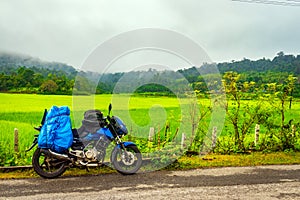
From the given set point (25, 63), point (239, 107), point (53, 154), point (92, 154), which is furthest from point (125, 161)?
point (25, 63)

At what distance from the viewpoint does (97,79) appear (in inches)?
284

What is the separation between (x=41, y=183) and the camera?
537 cm

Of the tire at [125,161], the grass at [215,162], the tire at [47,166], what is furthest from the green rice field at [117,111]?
the tire at [47,166]

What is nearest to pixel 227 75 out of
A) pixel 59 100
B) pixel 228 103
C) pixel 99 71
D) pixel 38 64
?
pixel 228 103

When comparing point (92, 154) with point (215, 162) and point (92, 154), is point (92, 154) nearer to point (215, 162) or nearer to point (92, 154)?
point (92, 154)

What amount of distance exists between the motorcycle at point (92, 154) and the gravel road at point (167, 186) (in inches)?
7.6

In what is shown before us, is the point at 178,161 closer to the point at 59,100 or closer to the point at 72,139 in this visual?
the point at 72,139

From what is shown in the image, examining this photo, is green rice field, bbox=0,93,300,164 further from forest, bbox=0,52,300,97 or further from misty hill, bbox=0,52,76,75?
misty hill, bbox=0,52,76,75

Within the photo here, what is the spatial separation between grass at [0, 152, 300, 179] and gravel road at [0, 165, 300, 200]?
315 mm

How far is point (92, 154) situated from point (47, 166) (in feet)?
2.39

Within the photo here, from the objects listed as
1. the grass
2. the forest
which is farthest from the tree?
the grass

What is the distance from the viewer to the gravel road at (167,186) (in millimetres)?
4770

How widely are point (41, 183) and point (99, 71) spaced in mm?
2339

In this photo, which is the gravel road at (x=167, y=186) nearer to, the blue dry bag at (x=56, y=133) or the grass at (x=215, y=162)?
the grass at (x=215, y=162)
